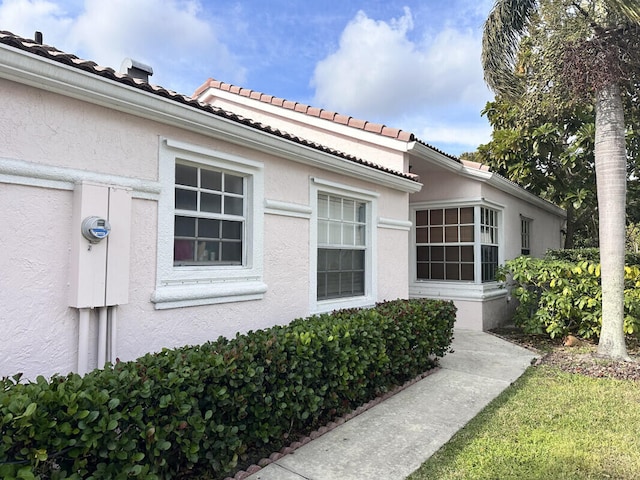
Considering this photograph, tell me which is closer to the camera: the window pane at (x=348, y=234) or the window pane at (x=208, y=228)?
the window pane at (x=208, y=228)

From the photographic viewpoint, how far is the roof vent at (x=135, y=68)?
17.0 feet

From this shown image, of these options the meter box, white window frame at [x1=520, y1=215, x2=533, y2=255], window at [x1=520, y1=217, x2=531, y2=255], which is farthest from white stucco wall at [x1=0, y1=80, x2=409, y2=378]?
window at [x1=520, y1=217, x2=531, y2=255]

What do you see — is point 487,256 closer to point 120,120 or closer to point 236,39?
point 236,39

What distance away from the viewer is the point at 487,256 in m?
10.5

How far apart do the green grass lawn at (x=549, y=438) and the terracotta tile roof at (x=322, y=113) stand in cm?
497

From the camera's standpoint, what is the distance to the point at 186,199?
4680 millimetres

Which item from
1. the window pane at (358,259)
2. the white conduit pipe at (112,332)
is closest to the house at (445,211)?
the window pane at (358,259)

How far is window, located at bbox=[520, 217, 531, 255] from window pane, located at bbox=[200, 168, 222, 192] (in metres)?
10.8

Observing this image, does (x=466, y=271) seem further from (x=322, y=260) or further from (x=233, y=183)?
(x=233, y=183)

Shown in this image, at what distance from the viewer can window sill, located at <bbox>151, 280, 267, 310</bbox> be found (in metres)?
4.30

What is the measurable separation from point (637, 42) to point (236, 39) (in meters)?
7.84

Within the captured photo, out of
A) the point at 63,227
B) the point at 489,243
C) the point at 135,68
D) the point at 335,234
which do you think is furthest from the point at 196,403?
the point at 489,243

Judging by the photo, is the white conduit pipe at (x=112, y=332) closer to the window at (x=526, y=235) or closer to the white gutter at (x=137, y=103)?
the white gutter at (x=137, y=103)

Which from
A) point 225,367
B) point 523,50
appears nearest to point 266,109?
point 523,50
